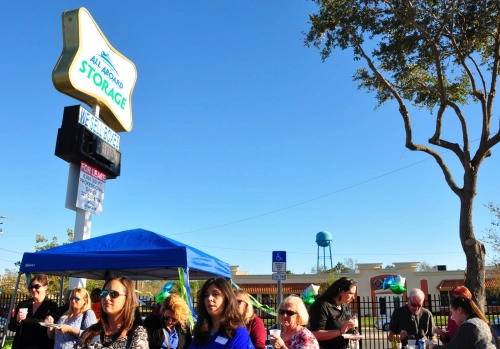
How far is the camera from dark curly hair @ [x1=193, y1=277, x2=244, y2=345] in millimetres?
3174

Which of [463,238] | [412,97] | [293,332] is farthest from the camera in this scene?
[412,97]

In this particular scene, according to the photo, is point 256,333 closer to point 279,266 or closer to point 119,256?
point 119,256

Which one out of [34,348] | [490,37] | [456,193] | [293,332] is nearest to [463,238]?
[456,193]

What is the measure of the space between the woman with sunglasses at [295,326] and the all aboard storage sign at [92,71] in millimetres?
11220

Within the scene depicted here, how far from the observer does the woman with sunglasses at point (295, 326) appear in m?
3.61

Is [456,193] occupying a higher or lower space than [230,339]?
higher

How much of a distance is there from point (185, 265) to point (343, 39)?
9.54 meters

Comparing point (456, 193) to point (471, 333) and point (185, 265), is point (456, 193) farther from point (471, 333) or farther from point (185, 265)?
point (471, 333)

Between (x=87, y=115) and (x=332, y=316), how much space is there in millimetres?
10084

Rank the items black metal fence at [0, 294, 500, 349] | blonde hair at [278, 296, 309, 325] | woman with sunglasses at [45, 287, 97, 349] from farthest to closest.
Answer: black metal fence at [0, 294, 500, 349] < woman with sunglasses at [45, 287, 97, 349] < blonde hair at [278, 296, 309, 325]

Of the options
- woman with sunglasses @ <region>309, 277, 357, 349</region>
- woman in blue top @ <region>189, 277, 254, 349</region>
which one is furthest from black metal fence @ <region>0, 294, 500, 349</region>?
woman in blue top @ <region>189, 277, 254, 349</region>

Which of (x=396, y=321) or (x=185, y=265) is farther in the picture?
(x=185, y=265)

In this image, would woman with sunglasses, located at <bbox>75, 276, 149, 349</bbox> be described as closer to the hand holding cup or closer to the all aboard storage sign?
the hand holding cup

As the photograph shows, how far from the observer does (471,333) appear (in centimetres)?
395
